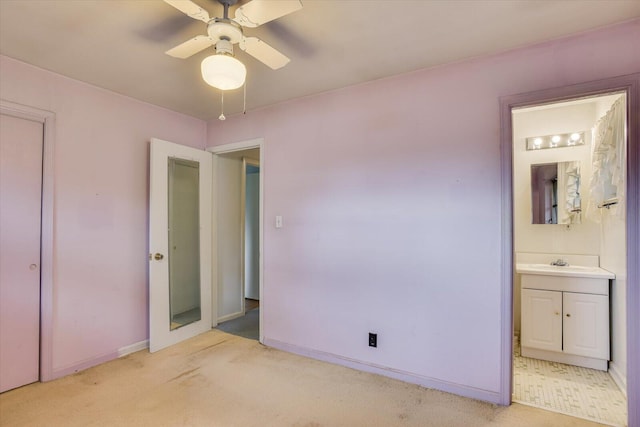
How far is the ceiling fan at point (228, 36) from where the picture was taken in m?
1.43

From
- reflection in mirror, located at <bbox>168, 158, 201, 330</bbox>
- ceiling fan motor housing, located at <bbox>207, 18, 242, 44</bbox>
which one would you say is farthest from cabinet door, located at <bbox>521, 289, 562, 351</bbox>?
reflection in mirror, located at <bbox>168, 158, 201, 330</bbox>

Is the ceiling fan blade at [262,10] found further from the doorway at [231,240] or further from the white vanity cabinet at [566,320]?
the white vanity cabinet at [566,320]

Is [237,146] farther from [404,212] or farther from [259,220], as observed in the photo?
[404,212]

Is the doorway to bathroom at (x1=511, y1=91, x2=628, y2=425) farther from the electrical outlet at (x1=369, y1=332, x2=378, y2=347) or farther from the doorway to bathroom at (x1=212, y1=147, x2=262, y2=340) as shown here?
the doorway to bathroom at (x1=212, y1=147, x2=262, y2=340)

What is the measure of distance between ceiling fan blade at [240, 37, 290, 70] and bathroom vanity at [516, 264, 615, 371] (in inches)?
109

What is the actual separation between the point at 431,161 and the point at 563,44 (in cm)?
104

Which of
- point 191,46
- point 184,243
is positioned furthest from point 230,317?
point 191,46

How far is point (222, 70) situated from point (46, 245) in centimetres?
210

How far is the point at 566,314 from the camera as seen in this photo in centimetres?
283

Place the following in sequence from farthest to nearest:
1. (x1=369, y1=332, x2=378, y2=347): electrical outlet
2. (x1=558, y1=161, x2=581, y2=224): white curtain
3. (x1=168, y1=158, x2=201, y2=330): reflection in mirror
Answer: (x1=168, y1=158, x2=201, y2=330): reflection in mirror
(x1=558, y1=161, x2=581, y2=224): white curtain
(x1=369, y1=332, x2=378, y2=347): electrical outlet

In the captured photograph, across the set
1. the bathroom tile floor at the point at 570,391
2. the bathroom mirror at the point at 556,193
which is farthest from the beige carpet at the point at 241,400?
the bathroom mirror at the point at 556,193

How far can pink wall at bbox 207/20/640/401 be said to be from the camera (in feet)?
7.30

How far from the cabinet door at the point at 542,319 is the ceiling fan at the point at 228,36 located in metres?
2.98

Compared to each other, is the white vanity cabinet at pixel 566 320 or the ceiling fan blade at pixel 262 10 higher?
the ceiling fan blade at pixel 262 10
